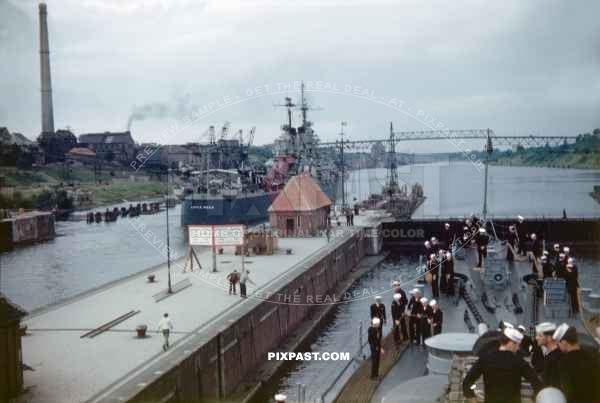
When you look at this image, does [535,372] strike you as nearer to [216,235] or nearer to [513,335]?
[513,335]

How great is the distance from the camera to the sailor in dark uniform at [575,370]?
4684 mm

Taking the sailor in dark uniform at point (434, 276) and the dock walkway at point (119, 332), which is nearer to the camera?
the dock walkway at point (119, 332)

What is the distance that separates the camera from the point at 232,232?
58.5 ft

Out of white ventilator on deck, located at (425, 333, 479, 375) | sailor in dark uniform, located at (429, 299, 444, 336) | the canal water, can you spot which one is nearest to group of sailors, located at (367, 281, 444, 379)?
→ sailor in dark uniform, located at (429, 299, 444, 336)

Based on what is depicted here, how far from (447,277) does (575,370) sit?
11214 mm

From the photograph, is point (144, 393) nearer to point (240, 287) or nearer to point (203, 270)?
point (240, 287)

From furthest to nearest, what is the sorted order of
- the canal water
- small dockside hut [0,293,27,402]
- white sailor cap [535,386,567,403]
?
1. the canal water
2. small dockside hut [0,293,27,402]
3. white sailor cap [535,386,567,403]

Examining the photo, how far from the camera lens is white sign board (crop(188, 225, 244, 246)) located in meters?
17.7

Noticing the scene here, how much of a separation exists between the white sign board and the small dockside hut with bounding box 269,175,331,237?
433 inches

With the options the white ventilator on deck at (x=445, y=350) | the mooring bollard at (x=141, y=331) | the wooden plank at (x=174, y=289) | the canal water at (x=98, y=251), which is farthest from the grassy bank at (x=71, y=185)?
the white ventilator on deck at (x=445, y=350)

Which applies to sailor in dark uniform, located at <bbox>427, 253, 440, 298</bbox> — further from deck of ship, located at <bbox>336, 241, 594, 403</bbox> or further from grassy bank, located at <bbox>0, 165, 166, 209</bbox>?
grassy bank, located at <bbox>0, 165, 166, 209</bbox>

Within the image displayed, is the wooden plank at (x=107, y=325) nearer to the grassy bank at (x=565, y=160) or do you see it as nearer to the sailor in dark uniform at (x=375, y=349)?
the sailor in dark uniform at (x=375, y=349)

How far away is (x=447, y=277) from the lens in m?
15.8

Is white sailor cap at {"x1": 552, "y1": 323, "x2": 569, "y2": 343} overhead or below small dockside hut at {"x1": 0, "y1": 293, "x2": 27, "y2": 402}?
overhead
